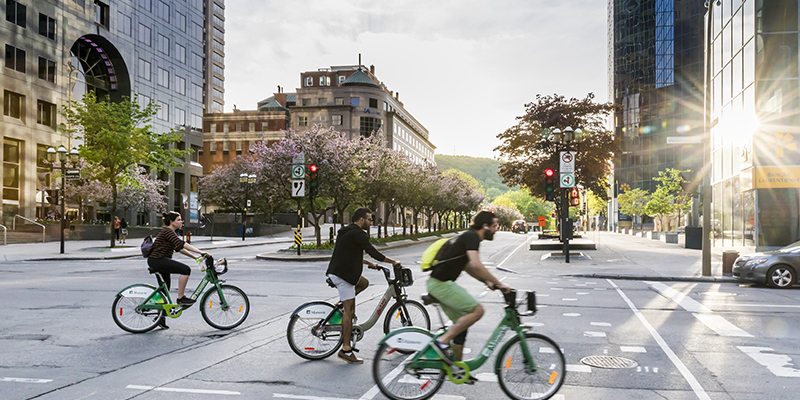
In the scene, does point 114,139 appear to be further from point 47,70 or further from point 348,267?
point 348,267

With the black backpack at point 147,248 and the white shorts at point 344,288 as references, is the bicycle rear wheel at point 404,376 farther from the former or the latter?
the black backpack at point 147,248

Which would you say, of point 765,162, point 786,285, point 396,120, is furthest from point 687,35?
point 786,285

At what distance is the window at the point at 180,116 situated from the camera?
2581 inches

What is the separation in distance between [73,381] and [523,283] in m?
13.5

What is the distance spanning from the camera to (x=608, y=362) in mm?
7332

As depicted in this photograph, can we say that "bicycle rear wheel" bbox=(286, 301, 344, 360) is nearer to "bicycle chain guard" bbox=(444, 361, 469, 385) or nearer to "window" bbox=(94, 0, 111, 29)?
"bicycle chain guard" bbox=(444, 361, 469, 385)

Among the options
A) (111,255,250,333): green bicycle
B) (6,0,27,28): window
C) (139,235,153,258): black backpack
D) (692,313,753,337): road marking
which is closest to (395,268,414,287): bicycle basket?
(111,255,250,333): green bicycle

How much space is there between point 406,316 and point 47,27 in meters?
50.7

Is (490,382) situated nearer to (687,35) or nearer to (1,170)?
(1,170)

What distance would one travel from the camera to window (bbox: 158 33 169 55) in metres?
62.2

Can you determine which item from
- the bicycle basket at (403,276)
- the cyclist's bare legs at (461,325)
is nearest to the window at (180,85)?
the bicycle basket at (403,276)

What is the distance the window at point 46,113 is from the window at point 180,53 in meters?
19.2

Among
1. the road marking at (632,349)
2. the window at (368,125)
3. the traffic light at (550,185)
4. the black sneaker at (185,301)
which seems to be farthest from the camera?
the window at (368,125)

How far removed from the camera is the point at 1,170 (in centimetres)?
4281
